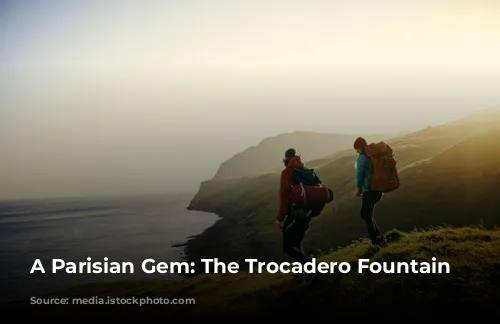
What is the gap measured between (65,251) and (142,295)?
249ft

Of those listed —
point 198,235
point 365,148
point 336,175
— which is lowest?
point 198,235

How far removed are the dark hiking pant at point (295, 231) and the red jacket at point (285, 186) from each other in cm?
42

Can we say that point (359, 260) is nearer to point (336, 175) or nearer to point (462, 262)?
point (462, 262)

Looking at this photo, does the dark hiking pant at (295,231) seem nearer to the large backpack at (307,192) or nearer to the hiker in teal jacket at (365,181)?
the large backpack at (307,192)

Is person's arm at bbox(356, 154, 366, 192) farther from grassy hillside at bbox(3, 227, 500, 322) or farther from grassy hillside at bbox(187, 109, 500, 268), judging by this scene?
grassy hillside at bbox(187, 109, 500, 268)

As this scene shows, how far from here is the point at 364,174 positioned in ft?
55.0

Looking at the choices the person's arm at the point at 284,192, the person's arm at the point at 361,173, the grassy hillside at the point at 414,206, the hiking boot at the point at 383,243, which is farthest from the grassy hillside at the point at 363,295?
the grassy hillside at the point at 414,206

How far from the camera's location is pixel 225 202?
6147 inches

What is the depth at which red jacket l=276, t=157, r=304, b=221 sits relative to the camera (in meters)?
14.8

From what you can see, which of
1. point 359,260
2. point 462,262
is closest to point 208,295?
point 359,260

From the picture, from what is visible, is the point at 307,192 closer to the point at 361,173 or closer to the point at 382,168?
the point at 361,173

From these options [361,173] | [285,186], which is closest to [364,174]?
[361,173]

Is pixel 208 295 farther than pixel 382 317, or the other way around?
pixel 208 295

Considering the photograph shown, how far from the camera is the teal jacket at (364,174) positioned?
16.7m
